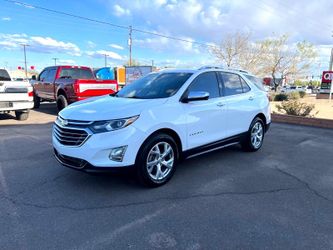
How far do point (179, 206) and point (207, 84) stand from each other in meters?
2.23

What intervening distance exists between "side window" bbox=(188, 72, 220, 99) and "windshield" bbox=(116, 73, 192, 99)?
0.17m

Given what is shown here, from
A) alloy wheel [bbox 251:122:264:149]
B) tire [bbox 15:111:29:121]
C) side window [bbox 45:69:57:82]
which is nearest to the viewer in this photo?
alloy wheel [bbox 251:122:264:149]

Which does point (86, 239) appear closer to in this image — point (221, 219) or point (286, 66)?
point (221, 219)

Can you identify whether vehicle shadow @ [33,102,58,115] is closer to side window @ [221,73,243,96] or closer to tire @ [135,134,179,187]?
side window @ [221,73,243,96]

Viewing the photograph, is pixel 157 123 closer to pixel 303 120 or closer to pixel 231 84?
pixel 231 84

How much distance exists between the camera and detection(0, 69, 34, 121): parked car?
862cm

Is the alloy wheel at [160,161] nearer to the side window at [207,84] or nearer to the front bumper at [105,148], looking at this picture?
the front bumper at [105,148]

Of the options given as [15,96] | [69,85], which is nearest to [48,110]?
[69,85]

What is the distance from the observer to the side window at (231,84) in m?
5.12

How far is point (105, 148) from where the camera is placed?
3.43m

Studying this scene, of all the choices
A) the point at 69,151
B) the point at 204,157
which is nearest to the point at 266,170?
the point at 204,157

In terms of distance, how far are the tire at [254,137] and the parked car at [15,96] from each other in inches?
288

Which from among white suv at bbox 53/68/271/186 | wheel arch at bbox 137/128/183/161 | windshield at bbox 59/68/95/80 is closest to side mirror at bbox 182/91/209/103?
white suv at bbox 53/68/271/186

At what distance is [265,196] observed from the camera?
3.77 m
